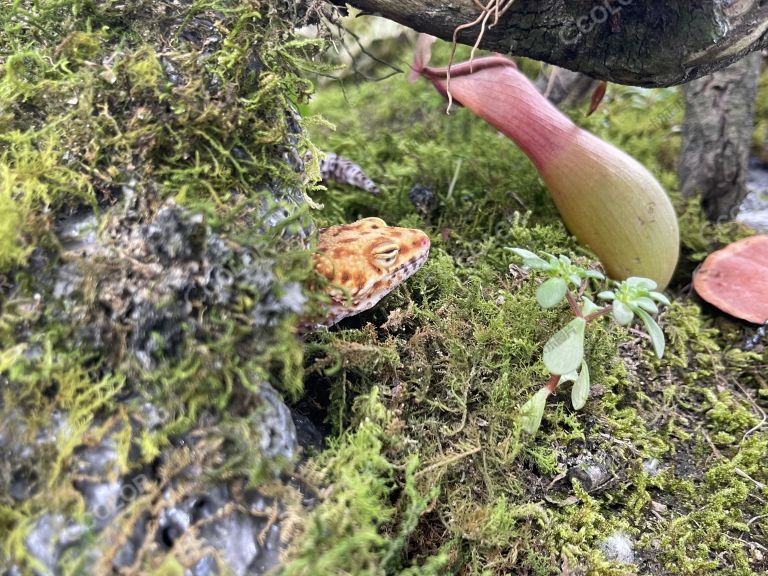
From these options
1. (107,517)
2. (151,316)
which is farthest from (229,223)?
(107,517)

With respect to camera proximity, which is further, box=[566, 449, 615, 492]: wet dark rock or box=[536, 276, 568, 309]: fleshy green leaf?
box=[566, 449, 615, 492]: wet dark rock

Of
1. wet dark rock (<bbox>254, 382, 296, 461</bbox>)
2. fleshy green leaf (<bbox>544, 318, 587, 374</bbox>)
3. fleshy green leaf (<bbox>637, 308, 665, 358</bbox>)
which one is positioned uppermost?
fleshy green leaf (<bbox>637, 308, 665, 358</bbox>)

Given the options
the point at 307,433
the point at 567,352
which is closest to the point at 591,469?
the point at 567,352

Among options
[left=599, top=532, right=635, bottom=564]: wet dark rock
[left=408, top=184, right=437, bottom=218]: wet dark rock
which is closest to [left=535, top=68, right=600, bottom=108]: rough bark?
[left=408, top=184, right=437, bottom=218]: wet dark rock

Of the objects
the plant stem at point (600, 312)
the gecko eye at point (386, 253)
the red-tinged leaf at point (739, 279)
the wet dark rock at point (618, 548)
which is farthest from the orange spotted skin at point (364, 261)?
the red-tinged leaf at point (739, 279)

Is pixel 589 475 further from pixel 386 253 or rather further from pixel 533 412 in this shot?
pixel 386 253

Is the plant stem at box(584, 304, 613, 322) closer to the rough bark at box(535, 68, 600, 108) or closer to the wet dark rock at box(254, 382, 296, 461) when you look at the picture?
the wet dark rock at box(254, 382, 296, 461)
